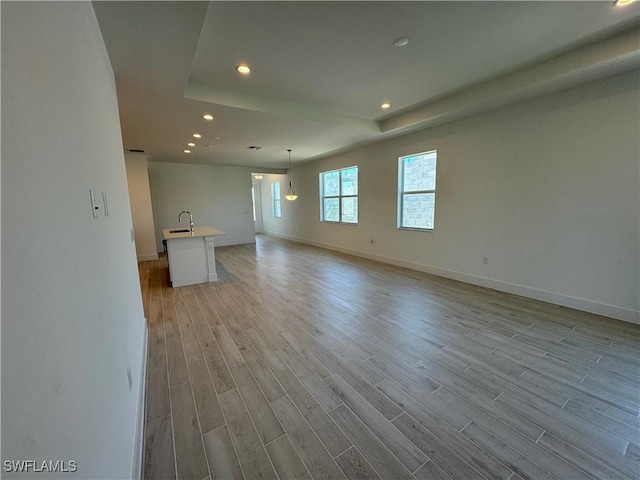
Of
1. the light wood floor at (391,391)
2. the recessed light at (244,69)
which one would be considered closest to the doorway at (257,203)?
the light wood floor at (391,391)

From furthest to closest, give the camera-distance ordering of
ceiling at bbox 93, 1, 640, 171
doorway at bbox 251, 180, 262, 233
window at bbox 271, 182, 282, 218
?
doorway at bbox 251, 180, 262, 233, window at bbox 271, 182, 282, 218, ceiling at bbox 93, 1, 640, 171

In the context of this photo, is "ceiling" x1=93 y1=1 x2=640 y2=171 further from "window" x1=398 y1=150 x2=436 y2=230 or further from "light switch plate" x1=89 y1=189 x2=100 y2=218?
"light switch plate" x1=89 y1=189 x2=100 y2=218

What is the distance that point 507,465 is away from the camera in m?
1.34

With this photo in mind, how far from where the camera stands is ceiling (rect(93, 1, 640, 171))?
1.95 metres

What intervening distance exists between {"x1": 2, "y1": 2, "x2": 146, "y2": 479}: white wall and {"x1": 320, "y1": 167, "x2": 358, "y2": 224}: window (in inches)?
220

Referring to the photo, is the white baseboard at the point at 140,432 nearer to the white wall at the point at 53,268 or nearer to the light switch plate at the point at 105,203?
the white wall at the point at 53,268

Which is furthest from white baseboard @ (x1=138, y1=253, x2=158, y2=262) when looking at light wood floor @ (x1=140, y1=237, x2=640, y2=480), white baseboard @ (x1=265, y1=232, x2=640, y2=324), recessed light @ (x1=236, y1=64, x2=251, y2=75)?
white baseboard @ (x1=265, y1=232, x2=640, y2=324)

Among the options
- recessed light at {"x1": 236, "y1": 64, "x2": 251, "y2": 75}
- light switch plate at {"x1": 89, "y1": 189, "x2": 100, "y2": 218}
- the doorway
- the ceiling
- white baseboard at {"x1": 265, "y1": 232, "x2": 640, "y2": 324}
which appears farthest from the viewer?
the doorway

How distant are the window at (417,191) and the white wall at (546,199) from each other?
177mm

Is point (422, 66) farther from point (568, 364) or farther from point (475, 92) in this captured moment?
point (568, 364)

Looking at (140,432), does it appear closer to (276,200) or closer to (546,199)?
(546,199)

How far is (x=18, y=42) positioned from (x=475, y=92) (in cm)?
418

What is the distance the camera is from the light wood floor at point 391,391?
1375 mm

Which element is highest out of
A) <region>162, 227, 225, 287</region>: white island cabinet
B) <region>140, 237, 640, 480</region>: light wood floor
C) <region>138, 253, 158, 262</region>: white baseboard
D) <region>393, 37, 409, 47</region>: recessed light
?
<region>393, 37, 409, 47</region>: recessed light
